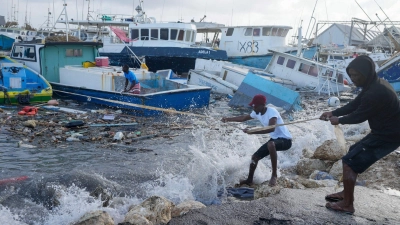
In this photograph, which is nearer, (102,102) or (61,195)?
(61,195)

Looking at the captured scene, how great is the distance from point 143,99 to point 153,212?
8758mm

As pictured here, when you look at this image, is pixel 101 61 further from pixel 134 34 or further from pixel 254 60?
pixel 254 60

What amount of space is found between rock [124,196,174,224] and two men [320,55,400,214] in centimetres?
197

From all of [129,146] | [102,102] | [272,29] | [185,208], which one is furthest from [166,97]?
[272,29]

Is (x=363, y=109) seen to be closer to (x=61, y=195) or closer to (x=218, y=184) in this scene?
(x=218, y=184)

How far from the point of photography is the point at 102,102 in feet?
47.2

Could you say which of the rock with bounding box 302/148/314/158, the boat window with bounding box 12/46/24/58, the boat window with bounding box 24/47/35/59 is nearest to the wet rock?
the rock with bounding box 302/148/314/158

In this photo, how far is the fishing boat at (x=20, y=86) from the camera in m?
13.8

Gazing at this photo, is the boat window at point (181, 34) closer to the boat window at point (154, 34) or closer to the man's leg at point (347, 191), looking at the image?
the boat window at point (154, 34)

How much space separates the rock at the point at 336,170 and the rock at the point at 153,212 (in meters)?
3.39

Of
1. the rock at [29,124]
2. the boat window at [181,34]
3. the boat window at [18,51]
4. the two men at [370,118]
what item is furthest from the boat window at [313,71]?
the two men at [370,118]

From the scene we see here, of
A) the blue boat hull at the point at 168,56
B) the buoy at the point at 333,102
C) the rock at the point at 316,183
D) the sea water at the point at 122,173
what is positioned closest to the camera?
the sea water at the point at 122,173

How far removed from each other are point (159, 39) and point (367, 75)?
20.9m

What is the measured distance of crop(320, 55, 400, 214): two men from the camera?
4023mm
